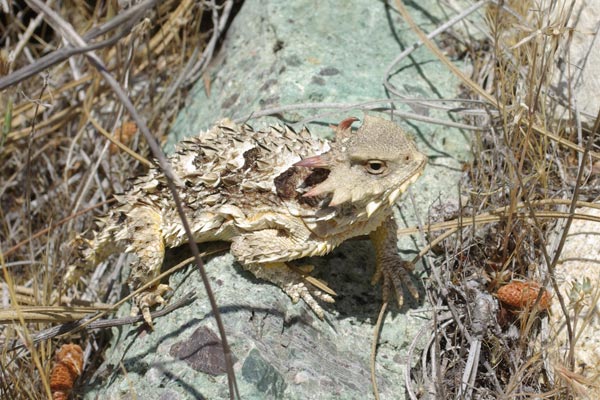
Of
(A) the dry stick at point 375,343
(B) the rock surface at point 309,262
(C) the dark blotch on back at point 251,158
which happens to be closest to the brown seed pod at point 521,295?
(B) the rock surface at point 309,262

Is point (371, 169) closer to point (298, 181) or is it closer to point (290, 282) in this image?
point (298, 181)

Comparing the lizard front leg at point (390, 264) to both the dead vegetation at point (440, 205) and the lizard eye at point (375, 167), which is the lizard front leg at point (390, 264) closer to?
the dead vegetation at point (440, 205)

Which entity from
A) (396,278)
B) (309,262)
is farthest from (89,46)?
(396,278)

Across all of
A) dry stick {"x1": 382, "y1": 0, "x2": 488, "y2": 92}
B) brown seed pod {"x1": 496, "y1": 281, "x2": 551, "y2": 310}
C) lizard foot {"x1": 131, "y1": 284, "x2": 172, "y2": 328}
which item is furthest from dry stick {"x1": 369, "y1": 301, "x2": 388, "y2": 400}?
dry stick {"x1": 382, "y1": 0, "x2": 488, "y2": 92}

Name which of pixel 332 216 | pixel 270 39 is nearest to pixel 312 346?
pixel 332 216

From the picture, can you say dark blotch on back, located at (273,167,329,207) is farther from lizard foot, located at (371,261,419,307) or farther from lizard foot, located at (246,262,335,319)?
lizard foot, located at (371,261,419,307)

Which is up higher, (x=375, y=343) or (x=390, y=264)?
(x=390, y=264)
